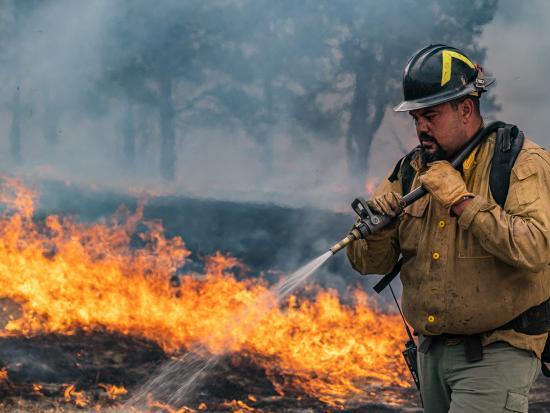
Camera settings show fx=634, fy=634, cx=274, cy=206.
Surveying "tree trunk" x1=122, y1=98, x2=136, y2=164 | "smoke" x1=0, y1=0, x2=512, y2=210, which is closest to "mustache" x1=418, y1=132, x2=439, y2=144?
"smoke" x1=0, y1=0, x2=512, y2=210

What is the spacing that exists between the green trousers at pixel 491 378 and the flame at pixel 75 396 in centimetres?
402

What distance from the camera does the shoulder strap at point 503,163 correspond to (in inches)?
111

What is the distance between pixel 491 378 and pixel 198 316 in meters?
5.44

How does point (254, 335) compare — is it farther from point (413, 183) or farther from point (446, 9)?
point (446, 9)

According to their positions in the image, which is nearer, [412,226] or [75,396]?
[412,226]

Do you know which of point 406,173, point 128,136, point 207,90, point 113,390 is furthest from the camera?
point 128,136

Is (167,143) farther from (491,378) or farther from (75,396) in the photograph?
(491,378)

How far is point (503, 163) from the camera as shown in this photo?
285cm

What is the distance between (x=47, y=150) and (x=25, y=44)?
9019mm

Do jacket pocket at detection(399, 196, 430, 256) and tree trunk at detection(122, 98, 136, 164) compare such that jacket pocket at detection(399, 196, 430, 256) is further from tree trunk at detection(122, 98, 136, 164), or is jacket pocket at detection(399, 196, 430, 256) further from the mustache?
tree trunk at detection(122, 98, 136, 164)

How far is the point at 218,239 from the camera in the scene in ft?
40.0

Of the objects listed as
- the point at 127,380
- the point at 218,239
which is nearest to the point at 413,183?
the point at 127,380

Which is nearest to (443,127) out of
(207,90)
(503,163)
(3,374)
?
(503,163)

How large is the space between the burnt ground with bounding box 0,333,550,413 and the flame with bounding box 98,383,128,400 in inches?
0.8
